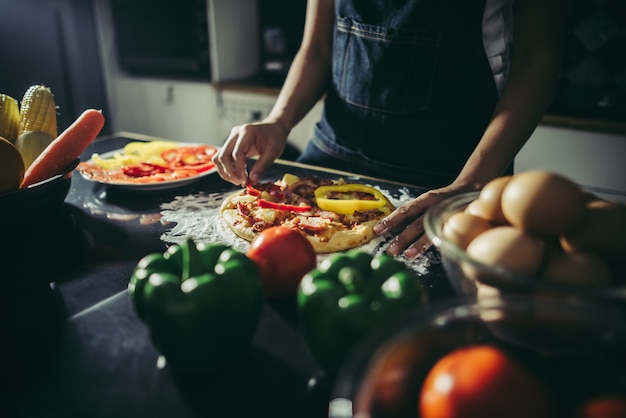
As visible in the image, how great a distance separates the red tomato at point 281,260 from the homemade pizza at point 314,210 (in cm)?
26

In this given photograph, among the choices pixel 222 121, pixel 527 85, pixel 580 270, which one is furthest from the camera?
pixel 222 121

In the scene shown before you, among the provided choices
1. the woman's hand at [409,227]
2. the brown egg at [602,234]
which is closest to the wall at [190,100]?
the woman's hand at [409,227]

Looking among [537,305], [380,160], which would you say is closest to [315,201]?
[380,160]

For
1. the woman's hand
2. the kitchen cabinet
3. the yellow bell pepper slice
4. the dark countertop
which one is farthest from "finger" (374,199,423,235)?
the kitchen cabinet

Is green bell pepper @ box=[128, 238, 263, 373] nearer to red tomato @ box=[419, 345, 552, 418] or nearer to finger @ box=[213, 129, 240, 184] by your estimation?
red tomato @ box=[419, 345, 552, 418]

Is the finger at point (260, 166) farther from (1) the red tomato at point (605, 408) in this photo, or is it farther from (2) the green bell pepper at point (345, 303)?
(1) the red tomato at point (605, 408)

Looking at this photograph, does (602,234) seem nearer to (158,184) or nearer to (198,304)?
(198,304)

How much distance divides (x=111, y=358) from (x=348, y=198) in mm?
698

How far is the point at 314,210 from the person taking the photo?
121 cm

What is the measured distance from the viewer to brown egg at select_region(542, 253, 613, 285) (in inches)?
22.5

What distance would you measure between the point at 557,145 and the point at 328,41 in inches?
45.1

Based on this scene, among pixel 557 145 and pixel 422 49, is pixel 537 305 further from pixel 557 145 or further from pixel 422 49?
pixel 557 145

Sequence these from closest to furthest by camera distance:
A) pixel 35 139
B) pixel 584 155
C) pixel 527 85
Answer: pixel 35 139
pixel 527 85
pixel 584 155

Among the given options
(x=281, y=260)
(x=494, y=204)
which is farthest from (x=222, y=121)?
(x=494, y=204)
